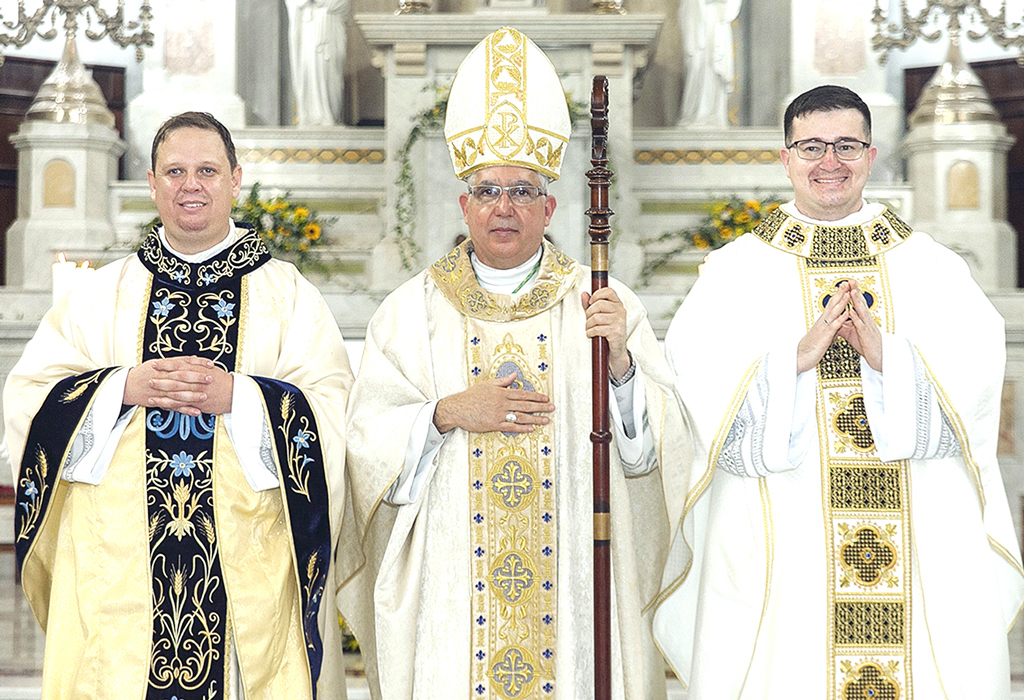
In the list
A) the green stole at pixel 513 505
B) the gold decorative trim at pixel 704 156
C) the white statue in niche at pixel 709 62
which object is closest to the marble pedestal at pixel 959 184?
the gold decorative trim at pixel 704 156

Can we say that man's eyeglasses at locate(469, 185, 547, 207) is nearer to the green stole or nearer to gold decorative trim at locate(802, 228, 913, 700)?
the green stole

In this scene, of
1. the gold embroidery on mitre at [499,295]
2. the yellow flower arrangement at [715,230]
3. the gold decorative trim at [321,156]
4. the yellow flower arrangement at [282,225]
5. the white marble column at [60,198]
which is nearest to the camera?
the gold embroidery on mitre at [499,295]

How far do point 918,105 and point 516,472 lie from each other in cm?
585

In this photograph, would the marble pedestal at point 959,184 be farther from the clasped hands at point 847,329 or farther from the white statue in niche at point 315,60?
the clasped hands at point 847,329

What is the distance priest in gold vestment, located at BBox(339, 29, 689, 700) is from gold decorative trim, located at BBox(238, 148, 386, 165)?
4.97m

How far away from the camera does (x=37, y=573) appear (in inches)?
141

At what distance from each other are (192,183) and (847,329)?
1.71 m

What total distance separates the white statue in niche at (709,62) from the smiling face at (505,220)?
5.41 meters

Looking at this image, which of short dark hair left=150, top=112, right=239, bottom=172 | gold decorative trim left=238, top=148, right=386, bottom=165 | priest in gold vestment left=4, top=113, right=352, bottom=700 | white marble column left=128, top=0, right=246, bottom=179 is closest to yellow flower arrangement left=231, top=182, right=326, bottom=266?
gold decorative trim left=238, top=148, right=386, bottom=165

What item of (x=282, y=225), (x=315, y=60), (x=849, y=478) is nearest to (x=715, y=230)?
(x=282, y=225)

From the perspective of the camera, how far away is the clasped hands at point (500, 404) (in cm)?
341

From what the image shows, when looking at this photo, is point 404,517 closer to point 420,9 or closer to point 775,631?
point 775,631

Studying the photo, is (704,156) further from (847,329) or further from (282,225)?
(847,329)

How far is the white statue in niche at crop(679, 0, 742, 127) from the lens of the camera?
8.80 meters
